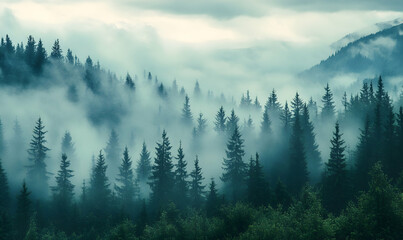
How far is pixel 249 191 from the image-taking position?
8562 cm

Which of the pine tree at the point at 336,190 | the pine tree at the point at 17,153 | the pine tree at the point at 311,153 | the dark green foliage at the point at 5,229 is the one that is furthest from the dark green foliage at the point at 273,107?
the dark green foliage at the point at 5,229

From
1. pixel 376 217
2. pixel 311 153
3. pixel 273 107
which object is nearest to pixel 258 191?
pixel 311 153

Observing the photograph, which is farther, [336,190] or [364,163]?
[364,163]

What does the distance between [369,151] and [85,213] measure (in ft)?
196

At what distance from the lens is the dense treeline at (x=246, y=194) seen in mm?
45344

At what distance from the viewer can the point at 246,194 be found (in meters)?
92.6

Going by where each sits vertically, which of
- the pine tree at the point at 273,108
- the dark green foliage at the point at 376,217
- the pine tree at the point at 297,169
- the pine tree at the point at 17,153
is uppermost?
the pine tree at the point at 273,108

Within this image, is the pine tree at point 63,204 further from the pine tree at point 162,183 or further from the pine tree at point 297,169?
the pine tree at point 297,169

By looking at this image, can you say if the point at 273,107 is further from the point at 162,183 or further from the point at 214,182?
the point at 162,183

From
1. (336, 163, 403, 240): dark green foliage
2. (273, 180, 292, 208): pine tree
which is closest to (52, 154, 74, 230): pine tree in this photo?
(273, 180, 292, 208): pine tree

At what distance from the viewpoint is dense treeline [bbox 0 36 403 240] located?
45344 mm

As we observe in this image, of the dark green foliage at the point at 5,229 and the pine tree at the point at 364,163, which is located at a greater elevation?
the pine tree at the point at 364,163

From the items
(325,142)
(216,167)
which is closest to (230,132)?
(216,167)

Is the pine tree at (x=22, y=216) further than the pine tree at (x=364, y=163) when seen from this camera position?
Yes
